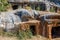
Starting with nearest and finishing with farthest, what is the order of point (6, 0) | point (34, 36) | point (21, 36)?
point (21, 36) < point (34, 36) < point (6, 0)

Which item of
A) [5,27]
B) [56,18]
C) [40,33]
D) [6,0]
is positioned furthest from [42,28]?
[6,0]

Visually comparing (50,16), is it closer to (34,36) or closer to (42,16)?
(42,16)

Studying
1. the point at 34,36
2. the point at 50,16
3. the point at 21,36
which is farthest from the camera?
the point at 50,16

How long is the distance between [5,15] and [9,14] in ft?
1.56

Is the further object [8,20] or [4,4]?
[4,4]

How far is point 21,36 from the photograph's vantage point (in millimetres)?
14008

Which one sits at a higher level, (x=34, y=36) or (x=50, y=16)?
(x=50, y=16)

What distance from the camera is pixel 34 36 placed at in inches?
589

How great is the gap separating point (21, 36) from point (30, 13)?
3265mm

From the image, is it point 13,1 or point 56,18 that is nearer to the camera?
point 56,18

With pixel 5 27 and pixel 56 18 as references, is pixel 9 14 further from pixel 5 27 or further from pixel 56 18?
pixel 56 18

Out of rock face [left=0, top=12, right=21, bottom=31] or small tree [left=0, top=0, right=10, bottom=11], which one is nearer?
rock face [left=0, top=12, right=21, bottom=31]

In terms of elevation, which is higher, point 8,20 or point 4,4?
point 4,4

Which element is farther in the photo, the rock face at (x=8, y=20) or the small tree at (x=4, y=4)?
the small tree at (x=4, y=4)
